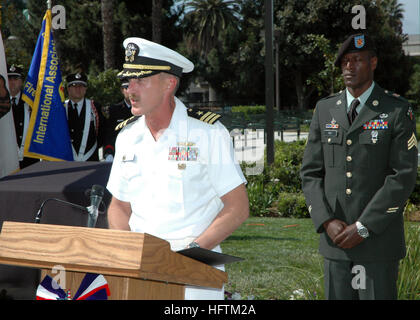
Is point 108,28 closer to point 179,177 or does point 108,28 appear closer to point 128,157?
point 128,157

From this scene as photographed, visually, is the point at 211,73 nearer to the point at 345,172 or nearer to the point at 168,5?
the point at 168,5

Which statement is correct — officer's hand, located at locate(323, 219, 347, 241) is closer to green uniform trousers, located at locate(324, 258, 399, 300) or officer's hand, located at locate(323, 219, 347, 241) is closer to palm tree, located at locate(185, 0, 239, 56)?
green uniform trousers, located at locate(324, 258, 399, 300)

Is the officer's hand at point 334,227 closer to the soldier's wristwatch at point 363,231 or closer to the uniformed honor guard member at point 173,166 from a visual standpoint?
the soldier's wristwatch at point 363,231

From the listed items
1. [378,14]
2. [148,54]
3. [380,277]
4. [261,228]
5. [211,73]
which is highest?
[378,14]

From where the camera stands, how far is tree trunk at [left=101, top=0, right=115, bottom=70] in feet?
71.3

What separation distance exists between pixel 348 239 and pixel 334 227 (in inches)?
4.6

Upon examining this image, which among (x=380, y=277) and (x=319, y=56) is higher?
(x=319, y=56)

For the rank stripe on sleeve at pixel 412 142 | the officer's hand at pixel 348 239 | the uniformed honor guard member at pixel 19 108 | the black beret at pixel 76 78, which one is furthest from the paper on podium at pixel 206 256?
the uniformed honor guard member at pixel 19 108

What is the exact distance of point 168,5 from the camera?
31875 mm

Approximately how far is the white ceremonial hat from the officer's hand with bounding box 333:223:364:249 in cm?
137

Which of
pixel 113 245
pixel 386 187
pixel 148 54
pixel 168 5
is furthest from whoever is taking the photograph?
pixel 168 5

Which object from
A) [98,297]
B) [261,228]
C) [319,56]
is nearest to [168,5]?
[319,56]

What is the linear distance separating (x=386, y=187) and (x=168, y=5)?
30315mm

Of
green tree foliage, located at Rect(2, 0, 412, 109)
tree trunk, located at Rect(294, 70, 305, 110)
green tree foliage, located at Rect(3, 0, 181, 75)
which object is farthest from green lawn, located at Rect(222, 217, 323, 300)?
tree trunk, located at Rect(294, 70, 305, 110)
